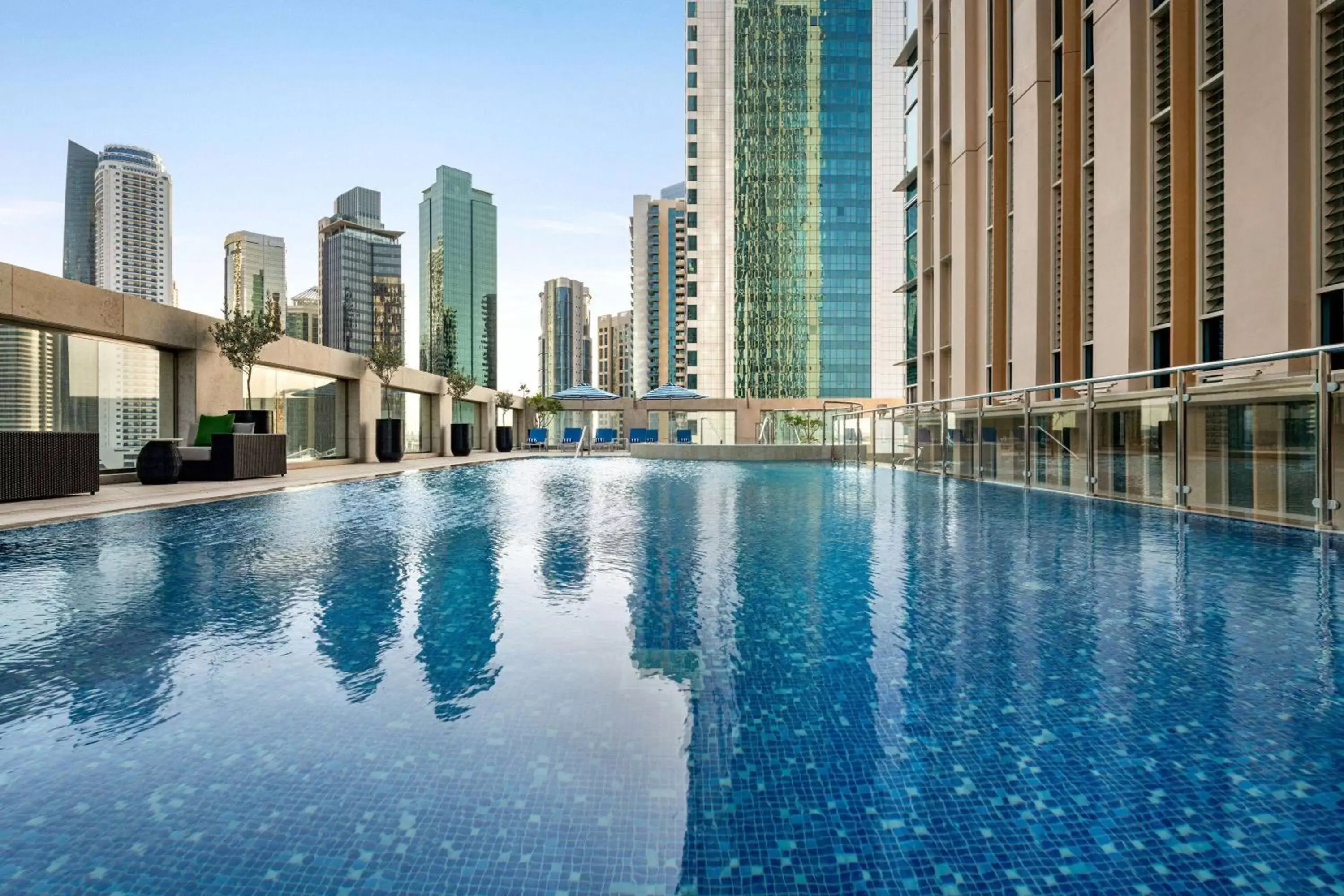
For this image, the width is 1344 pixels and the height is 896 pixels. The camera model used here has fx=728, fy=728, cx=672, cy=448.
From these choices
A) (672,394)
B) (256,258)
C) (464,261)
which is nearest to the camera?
(672,394)

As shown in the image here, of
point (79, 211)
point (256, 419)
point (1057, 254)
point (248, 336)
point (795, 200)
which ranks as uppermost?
point (79, 211)

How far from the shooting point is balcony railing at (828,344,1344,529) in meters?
5.28

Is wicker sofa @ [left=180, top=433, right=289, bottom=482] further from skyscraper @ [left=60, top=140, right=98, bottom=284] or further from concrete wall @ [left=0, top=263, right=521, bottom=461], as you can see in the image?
skyscraper @ [left=60, top=140, right=98, bottom=284]

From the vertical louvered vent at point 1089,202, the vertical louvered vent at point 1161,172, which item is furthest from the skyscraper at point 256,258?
the vertical louvered vent at point 1161,172

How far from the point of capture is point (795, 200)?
220 ft

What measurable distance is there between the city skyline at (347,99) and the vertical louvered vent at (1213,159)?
45.4 ft

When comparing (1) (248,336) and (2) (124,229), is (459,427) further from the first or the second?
(2) (124,229)

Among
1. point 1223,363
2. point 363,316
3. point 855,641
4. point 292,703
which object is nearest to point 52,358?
point 292,703

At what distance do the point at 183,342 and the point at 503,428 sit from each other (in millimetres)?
14948

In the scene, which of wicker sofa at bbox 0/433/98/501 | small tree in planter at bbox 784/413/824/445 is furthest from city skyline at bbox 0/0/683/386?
small tree in planter at bbox 784/413/824/445

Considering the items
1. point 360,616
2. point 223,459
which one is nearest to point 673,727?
point 360,616

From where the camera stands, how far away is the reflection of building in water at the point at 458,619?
230 centimetres

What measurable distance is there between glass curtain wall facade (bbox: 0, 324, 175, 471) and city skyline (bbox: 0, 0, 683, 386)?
1.12m

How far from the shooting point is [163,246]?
79.0 meters
